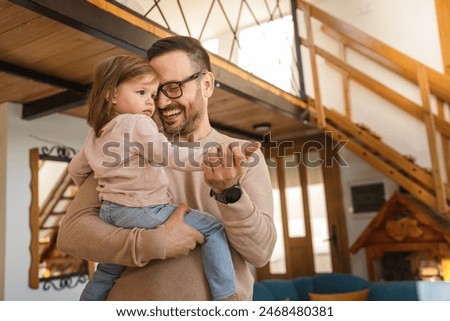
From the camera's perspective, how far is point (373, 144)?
3.09 meters

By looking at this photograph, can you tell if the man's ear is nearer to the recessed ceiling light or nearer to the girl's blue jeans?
the girl's blue jeans

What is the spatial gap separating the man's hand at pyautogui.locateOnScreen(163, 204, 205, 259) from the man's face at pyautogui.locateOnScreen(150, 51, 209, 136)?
14cm

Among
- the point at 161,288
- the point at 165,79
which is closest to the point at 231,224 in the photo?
the point at 161,288

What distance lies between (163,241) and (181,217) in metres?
0.04

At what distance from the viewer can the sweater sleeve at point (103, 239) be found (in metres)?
0.55

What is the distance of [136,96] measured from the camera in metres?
0.63

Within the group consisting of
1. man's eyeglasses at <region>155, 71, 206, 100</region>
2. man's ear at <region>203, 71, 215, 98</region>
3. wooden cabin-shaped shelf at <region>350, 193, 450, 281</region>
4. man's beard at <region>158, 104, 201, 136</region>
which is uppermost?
man's ear at <region>203, 71, 215, 98</region>

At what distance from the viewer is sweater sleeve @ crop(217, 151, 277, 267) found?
55 cm

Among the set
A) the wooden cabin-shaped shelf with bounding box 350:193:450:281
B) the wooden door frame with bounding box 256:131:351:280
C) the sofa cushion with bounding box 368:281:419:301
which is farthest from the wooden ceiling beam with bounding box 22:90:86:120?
the wooden cabin-shaped shelf with bounding box 350:193:450:281

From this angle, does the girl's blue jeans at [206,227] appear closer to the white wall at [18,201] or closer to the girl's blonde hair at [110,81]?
the girl's blonde hair at [110,81]

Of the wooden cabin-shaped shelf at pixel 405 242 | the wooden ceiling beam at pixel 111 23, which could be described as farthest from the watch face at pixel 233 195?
the wooden cabin-shaped shelf at pixel 405 242

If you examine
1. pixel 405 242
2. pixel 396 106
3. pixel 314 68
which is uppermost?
pixel 314 68

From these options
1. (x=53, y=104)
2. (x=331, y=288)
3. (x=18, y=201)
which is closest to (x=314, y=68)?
(x=331, y=288)

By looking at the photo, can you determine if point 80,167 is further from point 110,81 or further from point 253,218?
point 253,218
